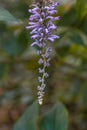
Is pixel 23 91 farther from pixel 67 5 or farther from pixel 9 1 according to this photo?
pixel 67 5

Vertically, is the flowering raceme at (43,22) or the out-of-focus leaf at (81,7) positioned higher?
the flowering raceme at (43,22)

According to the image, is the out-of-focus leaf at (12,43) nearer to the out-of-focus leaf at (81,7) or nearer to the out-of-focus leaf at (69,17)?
the out-of-focus leaf at (69,17)

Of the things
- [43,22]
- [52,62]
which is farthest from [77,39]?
[43,22]

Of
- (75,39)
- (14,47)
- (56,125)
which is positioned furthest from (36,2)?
(14,47)

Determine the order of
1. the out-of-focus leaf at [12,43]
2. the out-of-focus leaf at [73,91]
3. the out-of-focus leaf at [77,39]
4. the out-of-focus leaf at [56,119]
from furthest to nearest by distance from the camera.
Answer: the out-of-focus leaf at [73,91] → the out-of-focus leaf at [12,43] → the out-of-focus leaf at [77,39] → the out-of-focus leaf at [56,119]

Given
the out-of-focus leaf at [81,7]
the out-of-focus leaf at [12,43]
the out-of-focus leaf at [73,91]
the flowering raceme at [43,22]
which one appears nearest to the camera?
the flowering raceme at [43,22]

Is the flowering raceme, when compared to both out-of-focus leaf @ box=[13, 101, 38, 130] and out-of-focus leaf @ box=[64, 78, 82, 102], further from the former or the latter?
out-of-focus leaf @ box=[64, 78, 82, 102]

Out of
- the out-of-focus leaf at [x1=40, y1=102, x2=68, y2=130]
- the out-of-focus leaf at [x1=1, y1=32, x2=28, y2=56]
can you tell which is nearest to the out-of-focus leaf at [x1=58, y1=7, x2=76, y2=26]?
the out-of-focus leaf at [x1=1, y1=32, x2=28, y2=56]

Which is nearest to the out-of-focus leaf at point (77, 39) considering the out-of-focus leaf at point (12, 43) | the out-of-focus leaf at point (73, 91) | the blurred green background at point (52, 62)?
the blurred green background at point (52, 62)
